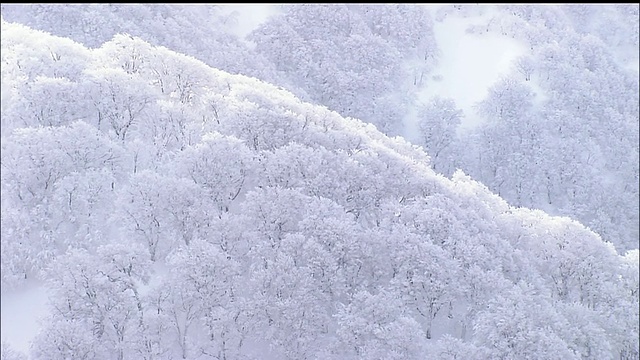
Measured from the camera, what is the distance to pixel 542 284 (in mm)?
53375

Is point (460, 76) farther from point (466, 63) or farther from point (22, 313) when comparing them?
point (22, 313)

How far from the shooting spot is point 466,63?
117 m

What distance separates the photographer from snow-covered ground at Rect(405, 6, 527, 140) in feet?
362

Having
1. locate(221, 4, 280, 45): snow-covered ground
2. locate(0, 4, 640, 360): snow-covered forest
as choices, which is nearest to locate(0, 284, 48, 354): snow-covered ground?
locate(0, 4, 640, 360): snow-covered forest

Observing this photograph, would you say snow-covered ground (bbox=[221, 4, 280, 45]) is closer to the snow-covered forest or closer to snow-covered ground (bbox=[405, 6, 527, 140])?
snow-covered ground (bbox=[405, 6, 527, 140])

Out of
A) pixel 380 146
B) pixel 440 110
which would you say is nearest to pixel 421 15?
pixel 440 110

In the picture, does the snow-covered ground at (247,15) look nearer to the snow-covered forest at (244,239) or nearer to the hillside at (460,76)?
the hillside at (460,76)

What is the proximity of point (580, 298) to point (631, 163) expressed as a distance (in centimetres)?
6222

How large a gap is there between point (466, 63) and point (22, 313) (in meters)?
97.9

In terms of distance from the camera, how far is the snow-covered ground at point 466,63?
110312 millimetres

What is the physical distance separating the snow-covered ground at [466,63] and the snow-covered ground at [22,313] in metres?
74.7

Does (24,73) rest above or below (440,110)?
below

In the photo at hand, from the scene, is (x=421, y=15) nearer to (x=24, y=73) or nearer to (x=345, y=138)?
(x=345, y=138)

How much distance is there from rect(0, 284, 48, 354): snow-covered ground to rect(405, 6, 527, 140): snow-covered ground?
74.7 m
